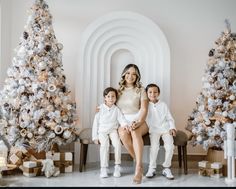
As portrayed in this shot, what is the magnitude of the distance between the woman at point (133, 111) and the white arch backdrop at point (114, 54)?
74 cm

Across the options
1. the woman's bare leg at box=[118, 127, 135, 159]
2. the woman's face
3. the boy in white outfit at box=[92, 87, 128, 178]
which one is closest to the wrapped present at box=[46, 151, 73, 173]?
the boy in white outfit at box=[92, 87, 128, 178]

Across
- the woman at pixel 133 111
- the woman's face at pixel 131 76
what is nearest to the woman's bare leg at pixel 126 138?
the woman at pixel 133 111

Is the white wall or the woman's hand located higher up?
the white wall

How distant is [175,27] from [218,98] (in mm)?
1631

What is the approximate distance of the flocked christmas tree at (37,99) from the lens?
4.31 meters

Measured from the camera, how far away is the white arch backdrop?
17.0 feet

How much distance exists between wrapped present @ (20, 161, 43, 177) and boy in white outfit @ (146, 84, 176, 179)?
1281 mm

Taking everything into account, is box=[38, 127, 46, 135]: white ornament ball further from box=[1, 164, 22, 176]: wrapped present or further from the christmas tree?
the christmas tree

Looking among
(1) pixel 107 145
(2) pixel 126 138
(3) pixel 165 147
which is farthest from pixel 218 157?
(1) pixel 107 145

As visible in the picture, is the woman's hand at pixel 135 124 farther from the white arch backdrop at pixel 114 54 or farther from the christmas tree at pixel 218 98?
the white arch backdrop at pixel 114 54

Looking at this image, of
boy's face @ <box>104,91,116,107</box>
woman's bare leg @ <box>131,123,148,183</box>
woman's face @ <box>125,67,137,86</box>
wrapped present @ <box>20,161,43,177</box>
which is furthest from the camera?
woman's face @ <box>125,67,137,86</box>

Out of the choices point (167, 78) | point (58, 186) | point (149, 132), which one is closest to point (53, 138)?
point (58, 186)

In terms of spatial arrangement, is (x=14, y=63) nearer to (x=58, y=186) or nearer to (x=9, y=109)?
(x=9, y=109)

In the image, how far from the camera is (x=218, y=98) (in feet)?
14.2
